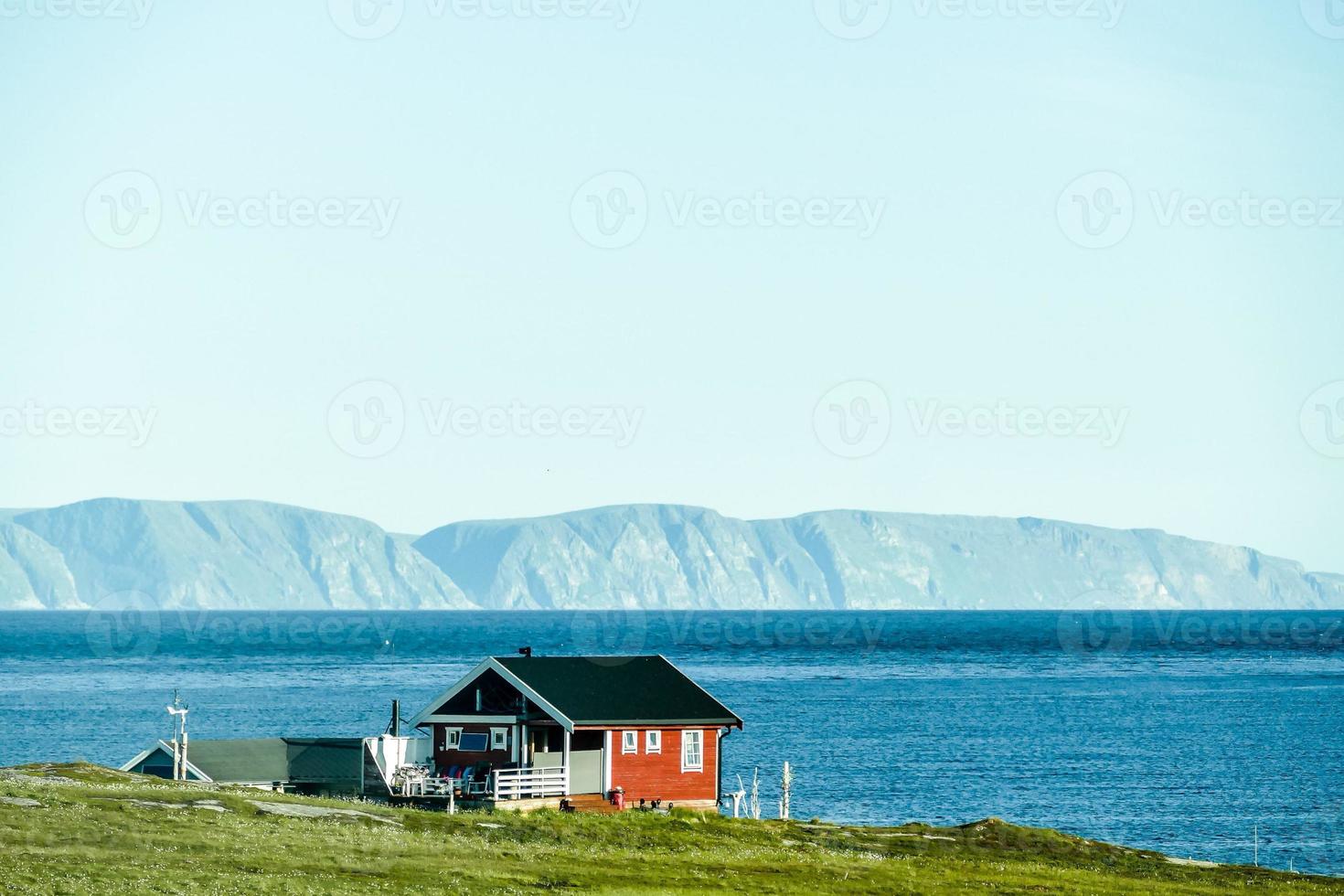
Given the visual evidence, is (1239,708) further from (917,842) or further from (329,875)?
(329,875)

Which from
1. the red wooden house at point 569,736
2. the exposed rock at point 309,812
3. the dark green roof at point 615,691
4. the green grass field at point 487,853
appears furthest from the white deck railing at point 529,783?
the exposed rock at point 309,812

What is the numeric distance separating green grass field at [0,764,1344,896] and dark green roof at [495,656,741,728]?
599 cm

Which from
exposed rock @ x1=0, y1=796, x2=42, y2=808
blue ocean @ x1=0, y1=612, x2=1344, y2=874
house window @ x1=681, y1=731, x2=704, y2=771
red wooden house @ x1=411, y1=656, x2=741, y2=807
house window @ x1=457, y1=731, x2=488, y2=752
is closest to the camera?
exposed rock @ x1=0, y1=796, x2=42, y2=808

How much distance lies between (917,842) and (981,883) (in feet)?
45.7

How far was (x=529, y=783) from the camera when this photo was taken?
68.7 meters

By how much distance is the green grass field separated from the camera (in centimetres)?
4381

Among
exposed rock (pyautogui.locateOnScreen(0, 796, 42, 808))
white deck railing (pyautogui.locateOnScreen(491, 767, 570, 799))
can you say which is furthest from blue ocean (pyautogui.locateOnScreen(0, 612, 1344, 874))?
exposed rock (pyautogui.locateOnScreen(0, 796, 42, 808))

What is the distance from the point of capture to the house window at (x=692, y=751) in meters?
71.9

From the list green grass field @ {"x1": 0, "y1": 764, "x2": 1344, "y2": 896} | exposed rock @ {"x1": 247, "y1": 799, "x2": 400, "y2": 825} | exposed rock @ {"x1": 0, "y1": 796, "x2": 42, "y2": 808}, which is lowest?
green grass field @ {"x1": 0, "y1": 764, "x2": 1344, "y2": 896}

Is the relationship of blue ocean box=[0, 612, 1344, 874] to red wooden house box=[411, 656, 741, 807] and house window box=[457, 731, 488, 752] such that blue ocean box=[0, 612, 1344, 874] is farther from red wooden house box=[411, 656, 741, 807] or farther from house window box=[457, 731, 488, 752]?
house window box=[457, 731, 488, 752]

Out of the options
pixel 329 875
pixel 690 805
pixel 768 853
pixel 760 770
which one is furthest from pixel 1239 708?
pixel 329 875

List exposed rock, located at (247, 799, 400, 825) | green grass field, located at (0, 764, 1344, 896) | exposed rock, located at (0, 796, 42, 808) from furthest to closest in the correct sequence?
1. exposed rock, located at (247, 799, 400, 825)
2. exposed rock, located at (0, 796, 42, 808)
3. green grass field, located at (0, 764, 1344, 896)

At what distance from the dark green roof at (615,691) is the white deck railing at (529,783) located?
7.13 ft

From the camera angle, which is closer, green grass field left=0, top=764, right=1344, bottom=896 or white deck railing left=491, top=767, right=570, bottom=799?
green grass field left=0, top=764, right=1344, bottom=896
